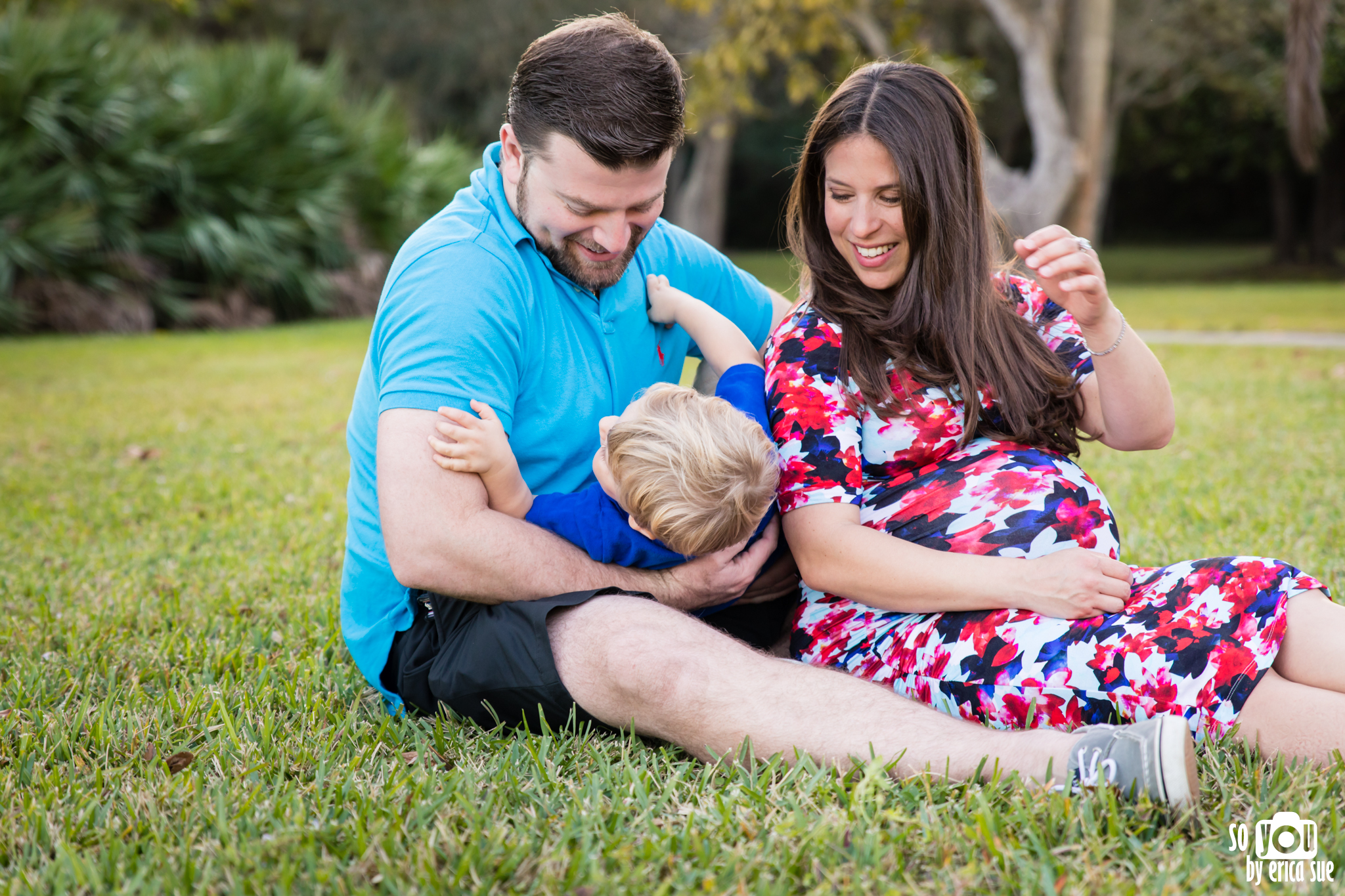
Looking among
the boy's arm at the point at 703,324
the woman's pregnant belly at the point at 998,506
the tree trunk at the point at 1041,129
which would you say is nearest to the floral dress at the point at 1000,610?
the woman's pregnant belly at the point at 998,506

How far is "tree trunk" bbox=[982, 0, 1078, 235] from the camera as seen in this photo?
12.4m

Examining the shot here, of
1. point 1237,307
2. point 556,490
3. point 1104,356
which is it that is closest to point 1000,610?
point 1104,356

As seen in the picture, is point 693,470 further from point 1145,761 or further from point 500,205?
point 1145,761

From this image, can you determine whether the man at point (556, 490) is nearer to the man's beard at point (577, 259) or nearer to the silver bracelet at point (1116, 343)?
the man's beard at point (577, 259)

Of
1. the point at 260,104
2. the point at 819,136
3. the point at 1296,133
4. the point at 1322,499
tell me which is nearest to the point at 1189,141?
the point at 1296,133

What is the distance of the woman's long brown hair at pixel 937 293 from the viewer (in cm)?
263

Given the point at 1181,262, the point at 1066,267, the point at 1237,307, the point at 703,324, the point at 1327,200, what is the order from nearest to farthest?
1. the point at 1066,267
2. the point at 703,324
3. the point at 1237,307
4. the point at 1327,200
5. the point at 1181,262

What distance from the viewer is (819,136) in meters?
2.76

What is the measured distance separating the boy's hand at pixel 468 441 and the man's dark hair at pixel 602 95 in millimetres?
714

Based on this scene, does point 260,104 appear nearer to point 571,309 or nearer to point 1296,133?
point 1296,133

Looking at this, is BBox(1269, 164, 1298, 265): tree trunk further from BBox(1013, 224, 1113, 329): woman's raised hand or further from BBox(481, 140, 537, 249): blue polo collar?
BBox(481, 140, 537, 249): blue polo collar

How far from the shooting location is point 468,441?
7.68 ft

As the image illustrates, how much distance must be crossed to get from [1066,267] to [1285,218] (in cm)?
2878

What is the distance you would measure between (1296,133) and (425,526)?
28.7ft
